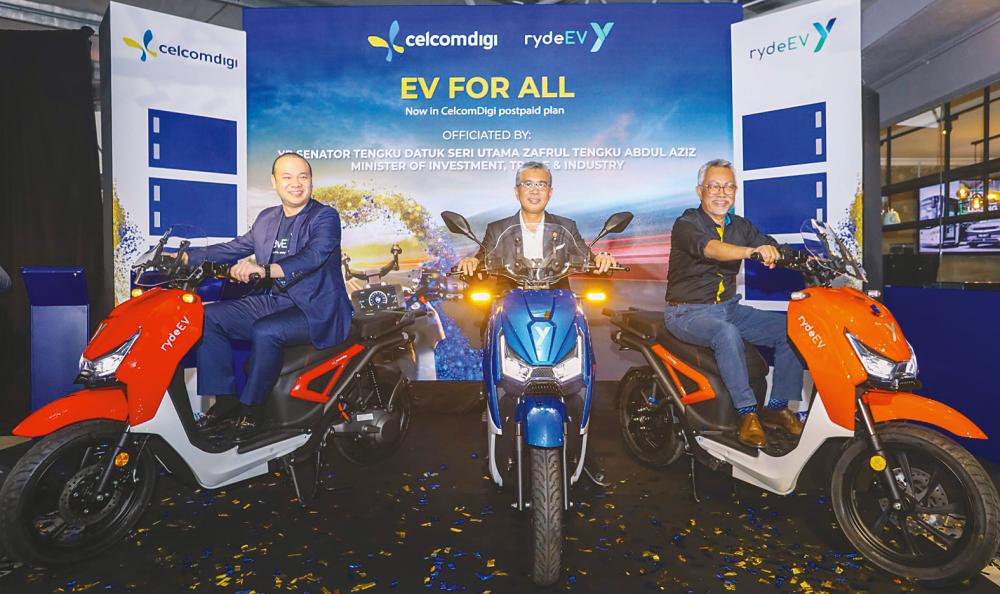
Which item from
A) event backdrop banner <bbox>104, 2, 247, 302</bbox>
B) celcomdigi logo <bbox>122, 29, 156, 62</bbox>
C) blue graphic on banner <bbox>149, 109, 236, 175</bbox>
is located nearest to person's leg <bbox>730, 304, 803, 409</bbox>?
event backdrop banner <bbox>104, 2, 247, 302</bbox>

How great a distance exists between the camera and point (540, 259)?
2.24m

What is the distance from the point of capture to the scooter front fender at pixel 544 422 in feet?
5.87

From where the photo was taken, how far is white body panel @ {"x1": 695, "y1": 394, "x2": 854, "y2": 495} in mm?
2027

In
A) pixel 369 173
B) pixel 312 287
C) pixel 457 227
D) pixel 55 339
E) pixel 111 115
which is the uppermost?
pixel 111 115

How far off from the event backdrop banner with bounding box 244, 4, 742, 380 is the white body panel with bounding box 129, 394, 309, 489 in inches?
84.6

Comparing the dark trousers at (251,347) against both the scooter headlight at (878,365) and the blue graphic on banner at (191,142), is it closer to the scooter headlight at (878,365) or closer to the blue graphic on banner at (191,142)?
the blue graphic on banner at (191,142)

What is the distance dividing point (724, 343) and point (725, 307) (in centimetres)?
37

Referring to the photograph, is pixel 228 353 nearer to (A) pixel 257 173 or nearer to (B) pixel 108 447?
(B) pixel 108 447

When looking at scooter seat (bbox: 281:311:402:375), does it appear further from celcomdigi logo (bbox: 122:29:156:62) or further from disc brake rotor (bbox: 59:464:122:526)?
celcomdigi logo (bbox: 122:29:156:62)

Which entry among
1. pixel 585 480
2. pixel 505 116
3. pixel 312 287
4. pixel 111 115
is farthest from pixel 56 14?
pixel 585 480

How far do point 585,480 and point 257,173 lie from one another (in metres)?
3.27

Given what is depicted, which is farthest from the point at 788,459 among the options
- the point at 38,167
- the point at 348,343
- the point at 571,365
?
the point at 38,167

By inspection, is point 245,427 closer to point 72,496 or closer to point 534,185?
point 72,496

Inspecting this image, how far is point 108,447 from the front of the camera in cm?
201
